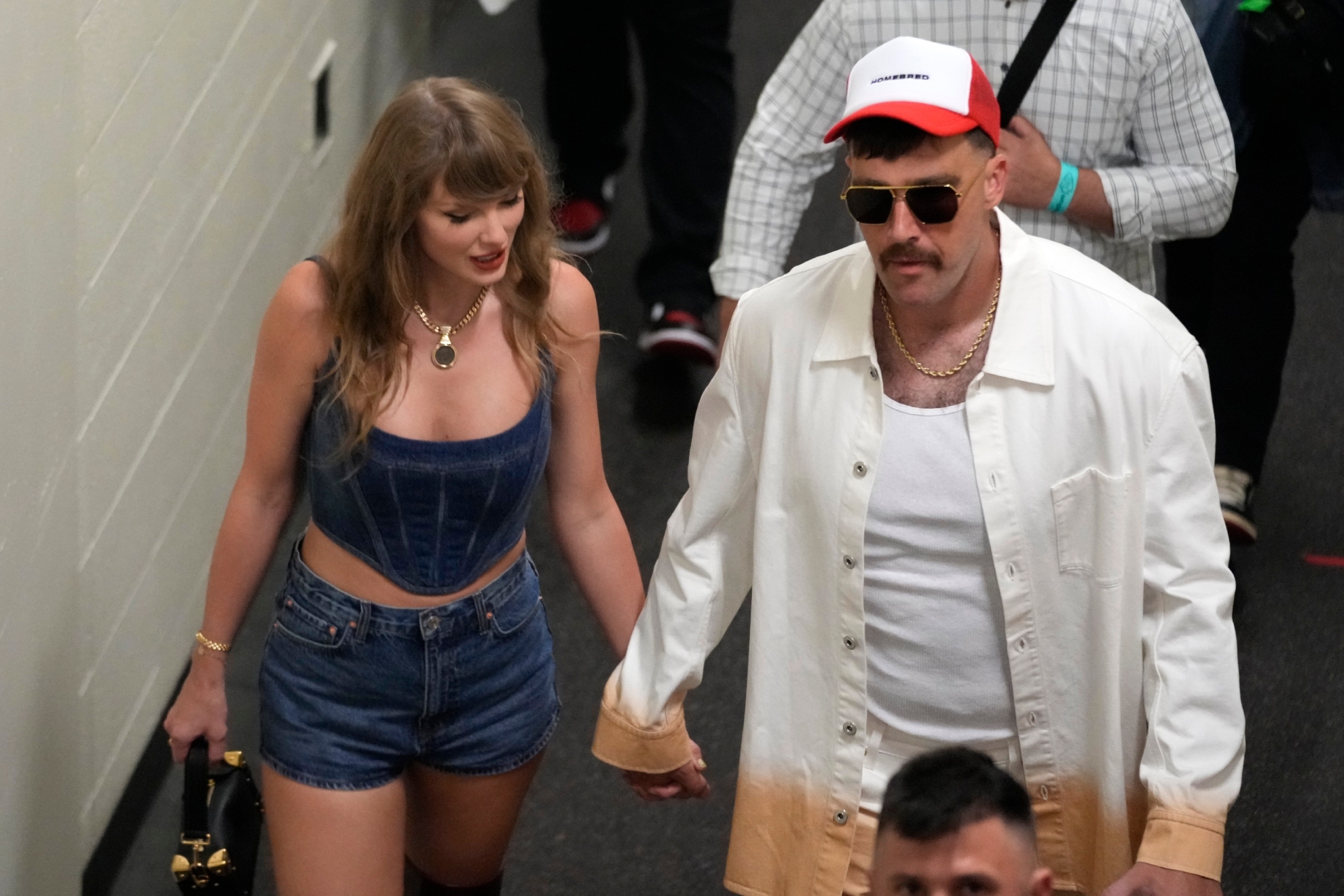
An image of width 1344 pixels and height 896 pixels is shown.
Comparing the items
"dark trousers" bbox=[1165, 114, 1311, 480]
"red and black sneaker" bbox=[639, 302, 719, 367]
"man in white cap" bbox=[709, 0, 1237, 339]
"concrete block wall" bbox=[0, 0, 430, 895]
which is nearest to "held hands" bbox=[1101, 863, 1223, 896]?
"man in white cap" bbox=[709, 0, 1237, 339]

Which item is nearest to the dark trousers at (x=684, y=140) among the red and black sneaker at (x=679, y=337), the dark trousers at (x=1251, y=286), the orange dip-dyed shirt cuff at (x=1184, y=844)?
the red and black sneaker at (x=679, y=337)

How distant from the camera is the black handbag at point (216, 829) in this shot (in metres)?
2.75

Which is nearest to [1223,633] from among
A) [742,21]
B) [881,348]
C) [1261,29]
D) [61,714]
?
[881,348]

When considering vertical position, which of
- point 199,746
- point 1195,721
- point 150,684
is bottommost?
point 150,684

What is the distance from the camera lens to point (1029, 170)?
2.99m

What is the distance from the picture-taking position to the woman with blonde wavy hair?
255cm

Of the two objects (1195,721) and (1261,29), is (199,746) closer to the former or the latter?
(1195,721)

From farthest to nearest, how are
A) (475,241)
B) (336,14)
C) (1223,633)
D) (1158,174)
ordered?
(336,14) < (1158,174) < (475,241) < (1223,633)

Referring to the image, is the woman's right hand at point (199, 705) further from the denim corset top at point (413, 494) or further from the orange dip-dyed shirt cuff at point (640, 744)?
the orange dip-dyed shirt cuff at point (640, 744)

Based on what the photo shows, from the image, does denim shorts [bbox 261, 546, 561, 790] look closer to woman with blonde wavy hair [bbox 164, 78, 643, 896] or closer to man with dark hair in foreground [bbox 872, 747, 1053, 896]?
woman with blonde wavy hair [bbox 164, 78, 643, 896]

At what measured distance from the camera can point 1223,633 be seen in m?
2.28

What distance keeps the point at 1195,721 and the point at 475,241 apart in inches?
45.0

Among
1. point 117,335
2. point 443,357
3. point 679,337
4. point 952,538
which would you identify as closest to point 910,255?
point 952,538

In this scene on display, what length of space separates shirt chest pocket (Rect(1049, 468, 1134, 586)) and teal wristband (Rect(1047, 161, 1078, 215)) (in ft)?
2.84
